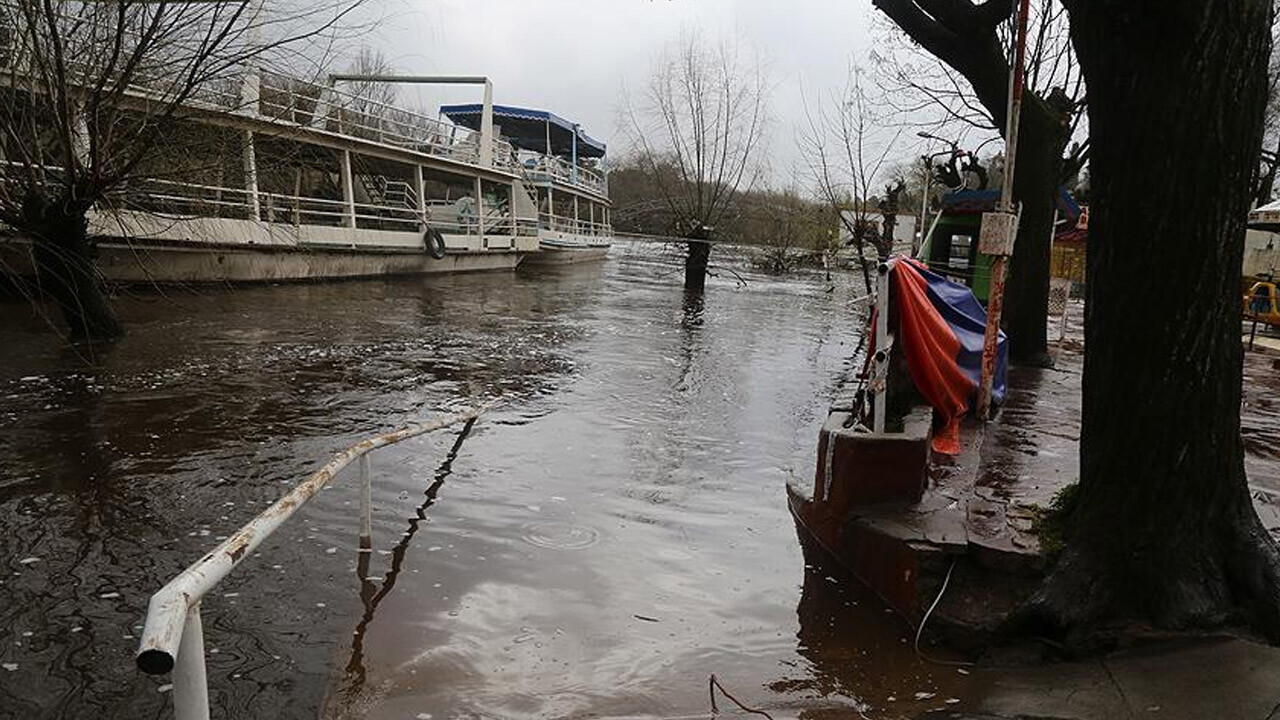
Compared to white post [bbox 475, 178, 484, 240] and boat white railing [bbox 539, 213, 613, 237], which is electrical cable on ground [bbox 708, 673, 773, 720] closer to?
white post [bbox 475, 178, 484, 240]

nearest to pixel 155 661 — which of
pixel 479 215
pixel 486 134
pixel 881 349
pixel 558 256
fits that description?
pixel 881 349

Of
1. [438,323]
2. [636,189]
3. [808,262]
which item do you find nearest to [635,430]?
[438,323]

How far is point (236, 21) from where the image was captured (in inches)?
394

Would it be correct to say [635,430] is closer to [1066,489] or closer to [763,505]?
[763,505]

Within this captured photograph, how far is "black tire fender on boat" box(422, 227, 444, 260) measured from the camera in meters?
25.6

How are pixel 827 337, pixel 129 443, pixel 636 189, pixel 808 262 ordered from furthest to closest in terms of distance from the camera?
pixel 636 189
pixel 808 262
pixel 827 337
pixel 129 443

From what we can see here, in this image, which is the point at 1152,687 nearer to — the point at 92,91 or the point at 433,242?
the point at 92,91

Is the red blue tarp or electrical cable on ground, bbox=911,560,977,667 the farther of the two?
the red blue tarp

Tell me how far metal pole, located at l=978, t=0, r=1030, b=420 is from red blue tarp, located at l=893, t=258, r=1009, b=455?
0.14 meters

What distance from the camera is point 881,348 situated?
16.5 feet

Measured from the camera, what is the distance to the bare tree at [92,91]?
30.5ft

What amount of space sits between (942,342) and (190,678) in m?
5.48

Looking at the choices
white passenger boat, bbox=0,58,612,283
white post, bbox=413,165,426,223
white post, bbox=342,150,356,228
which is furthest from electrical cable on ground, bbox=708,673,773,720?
white post, bbox=413,165,426,223

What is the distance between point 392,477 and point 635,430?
272 centimetres
